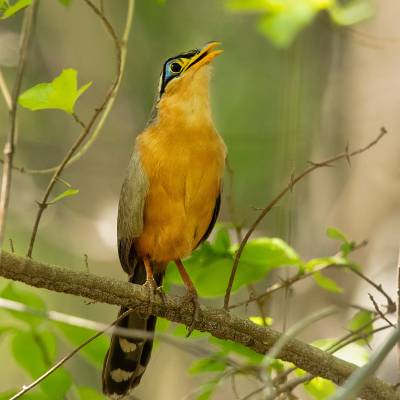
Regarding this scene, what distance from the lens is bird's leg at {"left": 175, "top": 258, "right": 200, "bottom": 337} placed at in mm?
5102

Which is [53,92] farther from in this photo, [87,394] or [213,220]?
[213,220]

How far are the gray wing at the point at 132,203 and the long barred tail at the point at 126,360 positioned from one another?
1.66ft

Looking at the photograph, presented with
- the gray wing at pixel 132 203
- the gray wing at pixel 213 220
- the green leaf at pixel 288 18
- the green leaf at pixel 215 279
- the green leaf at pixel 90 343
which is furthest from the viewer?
the gray wing at pixel 213 220

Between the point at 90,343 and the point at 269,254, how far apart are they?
1286mm

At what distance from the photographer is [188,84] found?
6.41 meters

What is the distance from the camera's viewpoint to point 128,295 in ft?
15.0

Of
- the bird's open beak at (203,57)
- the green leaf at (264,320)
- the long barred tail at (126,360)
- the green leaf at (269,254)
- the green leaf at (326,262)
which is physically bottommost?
the long barred tail at (126,360)

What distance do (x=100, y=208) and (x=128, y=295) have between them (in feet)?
20.0

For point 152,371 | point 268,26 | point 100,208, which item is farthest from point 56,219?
point 268,26

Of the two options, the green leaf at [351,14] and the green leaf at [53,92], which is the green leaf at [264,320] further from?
the green leaf at [351,14]

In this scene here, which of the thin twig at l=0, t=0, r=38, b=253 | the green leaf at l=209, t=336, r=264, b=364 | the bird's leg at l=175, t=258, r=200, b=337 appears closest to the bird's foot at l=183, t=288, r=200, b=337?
the bird's leg at l=175, t=258, r=200, b=337

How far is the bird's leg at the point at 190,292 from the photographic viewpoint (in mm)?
5102

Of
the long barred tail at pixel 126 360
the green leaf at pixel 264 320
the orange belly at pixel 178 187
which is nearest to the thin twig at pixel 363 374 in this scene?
the green leaf at pixel 264 320

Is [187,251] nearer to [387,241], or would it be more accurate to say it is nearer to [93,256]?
[387,241]
